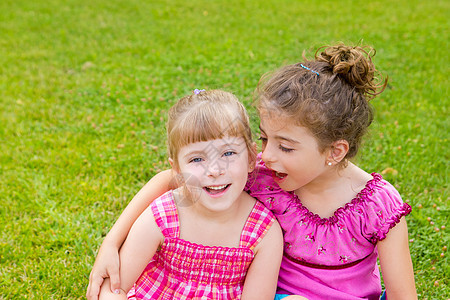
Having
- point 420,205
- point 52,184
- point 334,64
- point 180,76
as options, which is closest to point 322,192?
point 334,64

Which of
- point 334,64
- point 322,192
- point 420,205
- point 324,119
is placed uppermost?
point 334,64

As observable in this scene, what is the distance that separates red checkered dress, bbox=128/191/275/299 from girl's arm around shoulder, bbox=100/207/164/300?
0.11 feet

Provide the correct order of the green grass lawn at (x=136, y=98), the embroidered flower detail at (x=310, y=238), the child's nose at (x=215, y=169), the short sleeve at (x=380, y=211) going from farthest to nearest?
the green grass lawn at (x=136, y=98) → the embroidered flower detail at (x=310, y=238) → the short sleeve at (x=380, y=211) → the child's nose at (x=215, y=169)

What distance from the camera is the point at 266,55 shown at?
543 cm

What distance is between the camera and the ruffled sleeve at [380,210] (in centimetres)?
200

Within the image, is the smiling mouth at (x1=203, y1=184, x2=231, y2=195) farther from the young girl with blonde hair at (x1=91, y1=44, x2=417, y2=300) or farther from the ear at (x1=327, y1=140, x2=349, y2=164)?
the ear at (x1=327, y1=140, x2=349, y2=164)

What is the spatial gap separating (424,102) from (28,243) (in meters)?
3.46

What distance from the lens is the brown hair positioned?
1.95 metres

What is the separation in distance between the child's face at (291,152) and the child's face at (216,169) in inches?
5.0

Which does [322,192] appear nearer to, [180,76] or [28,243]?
[28,243]

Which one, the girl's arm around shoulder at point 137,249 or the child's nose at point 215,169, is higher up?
the child's nose at point 215,169

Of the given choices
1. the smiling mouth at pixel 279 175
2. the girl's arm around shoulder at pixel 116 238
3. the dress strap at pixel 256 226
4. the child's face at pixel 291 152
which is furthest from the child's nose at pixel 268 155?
the girl's arm around shoulder at pixel 116 238

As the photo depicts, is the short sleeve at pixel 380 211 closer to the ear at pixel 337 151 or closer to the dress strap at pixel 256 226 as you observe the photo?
the ear at pixel 337 151

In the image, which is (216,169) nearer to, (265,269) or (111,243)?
(265,269)
